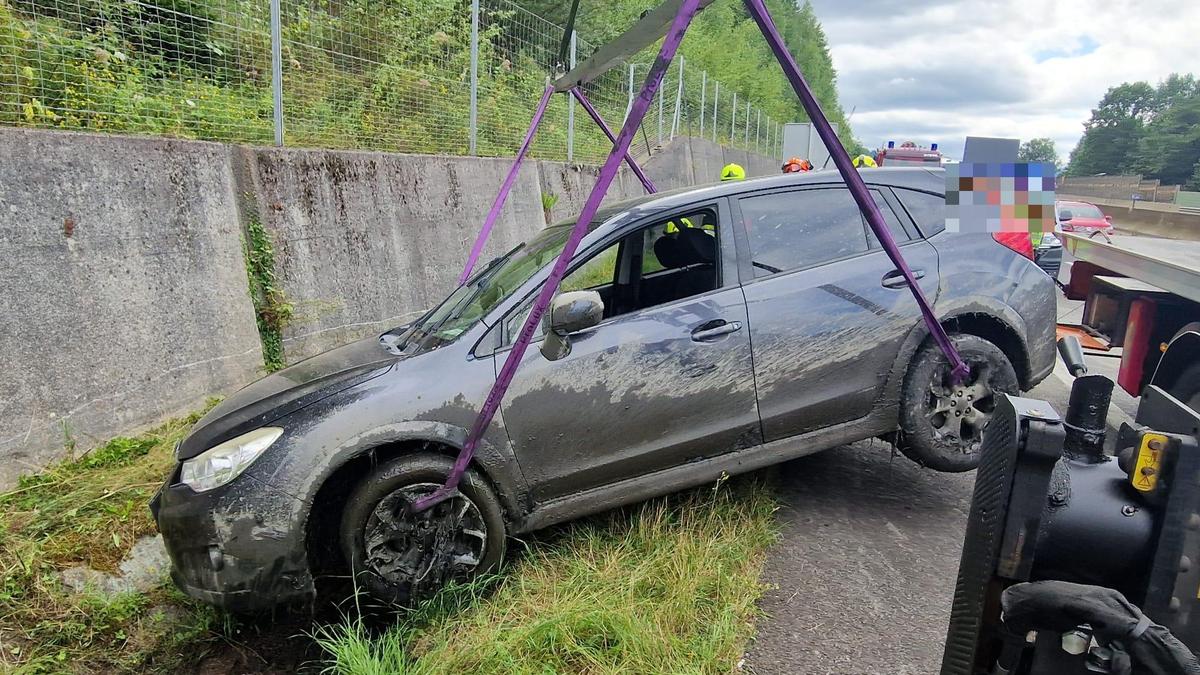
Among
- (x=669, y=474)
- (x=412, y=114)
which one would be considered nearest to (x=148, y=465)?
(x=669, y=474)

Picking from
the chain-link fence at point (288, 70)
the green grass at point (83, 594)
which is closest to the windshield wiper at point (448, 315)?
the green grass at point (83, 594)

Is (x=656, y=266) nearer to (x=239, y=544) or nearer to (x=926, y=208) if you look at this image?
(x=926, y=208)

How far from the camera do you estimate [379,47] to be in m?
7.34

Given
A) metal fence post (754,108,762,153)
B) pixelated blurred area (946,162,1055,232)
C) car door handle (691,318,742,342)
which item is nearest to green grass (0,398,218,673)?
car door handle (691,318,742,342)

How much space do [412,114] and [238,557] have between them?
5.76 meters

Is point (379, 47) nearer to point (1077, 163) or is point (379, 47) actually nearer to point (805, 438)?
point (805, 438)

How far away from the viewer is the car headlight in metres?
2.80

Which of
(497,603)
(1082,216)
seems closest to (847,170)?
(497,603)

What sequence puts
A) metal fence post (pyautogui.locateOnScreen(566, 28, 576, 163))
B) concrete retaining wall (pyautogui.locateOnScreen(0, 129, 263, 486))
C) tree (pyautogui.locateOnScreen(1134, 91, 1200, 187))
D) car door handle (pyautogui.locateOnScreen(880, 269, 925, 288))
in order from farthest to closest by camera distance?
tree (pyautogui.locateOnScreen(1134, 91, 1200, 187)) < metal fence post (pyautogui.locateOnScreen(566, 28, 576, 163)) < concrete retaining wall (pyautogui.locateOnScreen(0, 129, 263, 486)) < car door handle (pyautogui.locateOnScreen(880, 269, 925, 288))

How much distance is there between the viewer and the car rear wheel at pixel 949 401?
364 centimetres

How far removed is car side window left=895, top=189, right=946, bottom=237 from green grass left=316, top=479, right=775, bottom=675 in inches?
68.1

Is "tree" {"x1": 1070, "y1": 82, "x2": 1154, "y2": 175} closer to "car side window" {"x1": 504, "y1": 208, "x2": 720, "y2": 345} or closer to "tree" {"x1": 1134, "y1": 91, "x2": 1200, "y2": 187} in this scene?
"tree" {"x1": 1134, "y1": 91, "x2": 1200, "y2": 187}

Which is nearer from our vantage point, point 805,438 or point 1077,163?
point 805,438

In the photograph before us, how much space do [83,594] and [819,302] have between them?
364 cm
